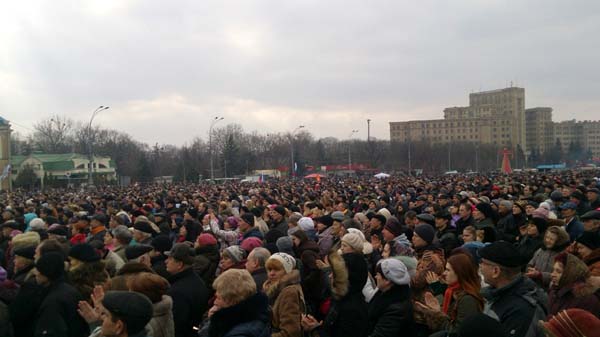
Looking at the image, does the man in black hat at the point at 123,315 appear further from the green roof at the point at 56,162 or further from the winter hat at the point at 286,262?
the green roof at the point at 56,162

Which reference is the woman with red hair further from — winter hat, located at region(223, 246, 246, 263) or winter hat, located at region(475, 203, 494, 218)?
winter hat, located at region(475, 203, 494, 218)

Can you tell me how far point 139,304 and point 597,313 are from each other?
3807mm

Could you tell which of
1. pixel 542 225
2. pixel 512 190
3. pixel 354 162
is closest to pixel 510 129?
pixel 354 162

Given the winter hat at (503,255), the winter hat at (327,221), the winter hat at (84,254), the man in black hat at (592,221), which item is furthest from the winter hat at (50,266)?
the man in black hat at (592,221)

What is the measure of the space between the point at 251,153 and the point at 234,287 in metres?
85.1

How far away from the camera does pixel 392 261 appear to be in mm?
4605

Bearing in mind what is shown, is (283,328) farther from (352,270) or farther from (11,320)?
(11,320)

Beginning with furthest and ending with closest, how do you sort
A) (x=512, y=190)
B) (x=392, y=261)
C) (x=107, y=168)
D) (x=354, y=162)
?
(x=354, y=162)
(x=107, y=168)
(x=512, y=190)
(x=392, y=261)

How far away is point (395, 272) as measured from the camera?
455 centimetres

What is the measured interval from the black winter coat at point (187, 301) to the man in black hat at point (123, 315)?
146 centimetres

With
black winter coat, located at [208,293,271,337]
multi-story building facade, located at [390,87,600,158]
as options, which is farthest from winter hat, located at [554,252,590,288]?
multi-story building facade, located at [390,87,600,158]

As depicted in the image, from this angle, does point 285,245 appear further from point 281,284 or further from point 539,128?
point 539,128

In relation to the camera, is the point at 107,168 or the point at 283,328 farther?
the point at 107,168

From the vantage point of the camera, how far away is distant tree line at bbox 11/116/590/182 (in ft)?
263
